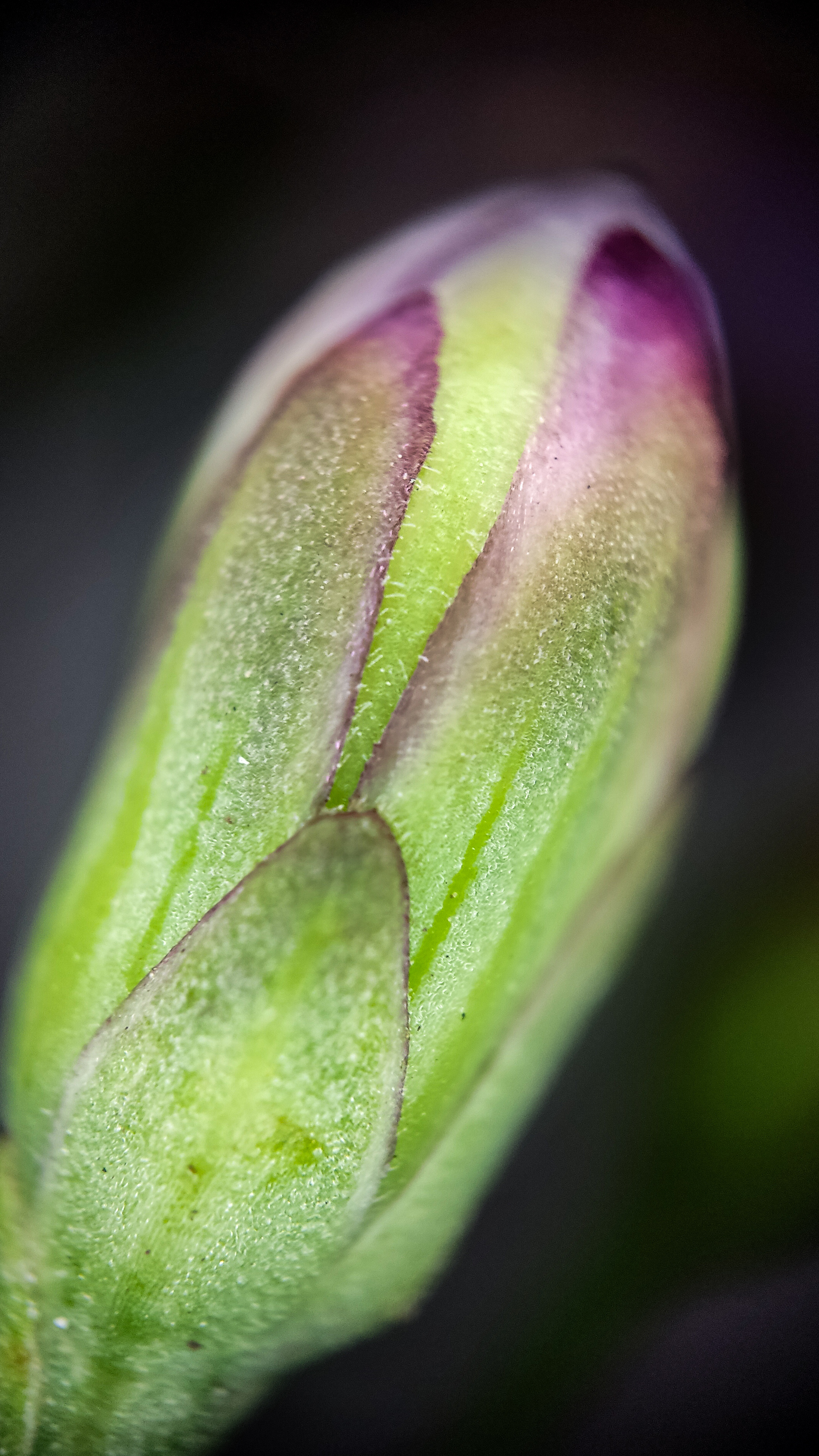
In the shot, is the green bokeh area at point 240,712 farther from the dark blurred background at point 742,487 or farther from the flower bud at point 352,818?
the dark blurred background at point 742,487

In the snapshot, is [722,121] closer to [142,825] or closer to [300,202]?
[300,202]

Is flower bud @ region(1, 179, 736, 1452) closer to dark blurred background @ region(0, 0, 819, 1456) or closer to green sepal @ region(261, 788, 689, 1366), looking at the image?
green sepal @ region(261, 788, 689, 1366)

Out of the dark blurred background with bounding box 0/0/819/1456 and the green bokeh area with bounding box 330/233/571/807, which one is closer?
the green bokeh area with bounding box 330/233/571/807

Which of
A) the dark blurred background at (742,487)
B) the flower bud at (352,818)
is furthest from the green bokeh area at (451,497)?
the dark blurred background at (742,487)

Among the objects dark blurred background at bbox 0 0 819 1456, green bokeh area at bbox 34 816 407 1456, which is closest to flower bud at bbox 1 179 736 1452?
green bokeh area at bbox 34 816 407 1456

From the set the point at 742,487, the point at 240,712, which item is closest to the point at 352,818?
the point at 240,712

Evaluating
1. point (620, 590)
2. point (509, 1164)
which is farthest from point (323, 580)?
point (509, 1164)

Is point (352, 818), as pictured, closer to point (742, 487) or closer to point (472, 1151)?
point (472, 1151)
